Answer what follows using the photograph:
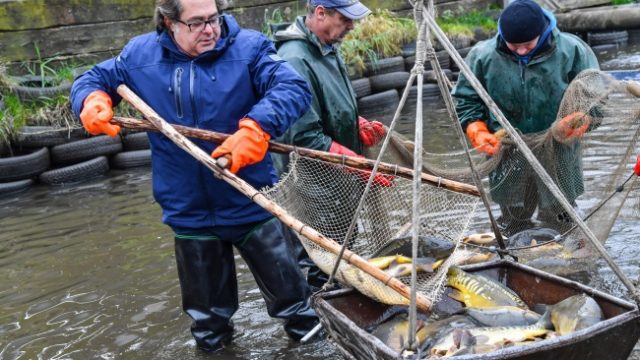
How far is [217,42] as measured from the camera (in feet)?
13.5

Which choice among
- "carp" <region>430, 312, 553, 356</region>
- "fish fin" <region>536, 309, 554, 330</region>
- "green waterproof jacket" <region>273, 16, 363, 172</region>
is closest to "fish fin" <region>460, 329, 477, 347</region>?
"carp" <region>430, 312, 553, 356</region>

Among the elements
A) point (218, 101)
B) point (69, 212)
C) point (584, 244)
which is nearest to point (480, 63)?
point (584, 244)

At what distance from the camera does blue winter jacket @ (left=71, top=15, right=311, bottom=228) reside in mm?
4094

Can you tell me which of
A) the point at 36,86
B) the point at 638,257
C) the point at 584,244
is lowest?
the point at 638,257

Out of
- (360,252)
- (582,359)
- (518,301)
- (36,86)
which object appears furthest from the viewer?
(36,86)

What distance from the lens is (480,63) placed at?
539 cm

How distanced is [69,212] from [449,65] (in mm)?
7768

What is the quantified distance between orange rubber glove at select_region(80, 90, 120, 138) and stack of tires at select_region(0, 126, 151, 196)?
5745 millimetres

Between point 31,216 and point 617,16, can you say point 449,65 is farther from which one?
point 31,216

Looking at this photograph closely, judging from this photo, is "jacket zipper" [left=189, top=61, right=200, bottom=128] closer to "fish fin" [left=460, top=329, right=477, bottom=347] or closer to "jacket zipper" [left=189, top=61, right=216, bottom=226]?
"jacket zipper" [left=189, top=61, right=216, bottom=226]

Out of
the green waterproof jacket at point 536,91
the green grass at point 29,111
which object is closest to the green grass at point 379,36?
the green grass at point 29,111

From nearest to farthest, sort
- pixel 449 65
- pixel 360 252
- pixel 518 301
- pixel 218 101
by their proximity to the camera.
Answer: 1. pixel 518 301
2. pixel 218 101
3. pixel 360 252
4. pixel 449 65

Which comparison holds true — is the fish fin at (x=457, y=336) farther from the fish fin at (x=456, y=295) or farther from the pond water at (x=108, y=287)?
the pond water at (x=108, y=287)

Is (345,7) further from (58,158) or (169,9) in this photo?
(58,158)
